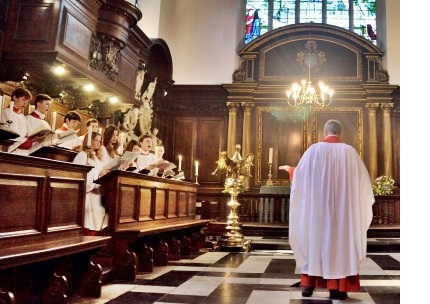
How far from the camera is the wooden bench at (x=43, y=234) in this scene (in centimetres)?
289

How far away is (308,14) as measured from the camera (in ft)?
43.7

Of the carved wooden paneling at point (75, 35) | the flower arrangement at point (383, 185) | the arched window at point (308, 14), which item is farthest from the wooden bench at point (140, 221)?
the arched window at point (308, 14)

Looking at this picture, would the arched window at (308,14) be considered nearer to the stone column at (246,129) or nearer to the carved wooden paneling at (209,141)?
the stone column at (246,129)

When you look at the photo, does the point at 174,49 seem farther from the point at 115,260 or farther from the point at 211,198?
the point at 115,260

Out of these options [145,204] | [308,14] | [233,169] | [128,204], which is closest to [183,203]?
[233,169]

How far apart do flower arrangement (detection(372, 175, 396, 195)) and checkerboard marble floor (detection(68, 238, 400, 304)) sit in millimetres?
4255

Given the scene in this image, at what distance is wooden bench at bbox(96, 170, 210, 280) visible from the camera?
4.73 m

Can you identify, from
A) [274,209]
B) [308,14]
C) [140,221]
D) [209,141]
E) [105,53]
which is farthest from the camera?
[308,14]

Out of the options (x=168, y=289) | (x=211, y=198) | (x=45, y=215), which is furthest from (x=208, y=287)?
(x=211, y=198)

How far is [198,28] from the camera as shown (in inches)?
509

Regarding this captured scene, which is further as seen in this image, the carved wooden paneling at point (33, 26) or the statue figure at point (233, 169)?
the statue figure at point (233, 169)

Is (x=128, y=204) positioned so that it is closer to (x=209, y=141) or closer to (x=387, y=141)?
(x=209, y=141)

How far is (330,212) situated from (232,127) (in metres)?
8.10

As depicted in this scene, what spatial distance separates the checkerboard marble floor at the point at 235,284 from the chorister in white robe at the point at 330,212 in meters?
0.31
